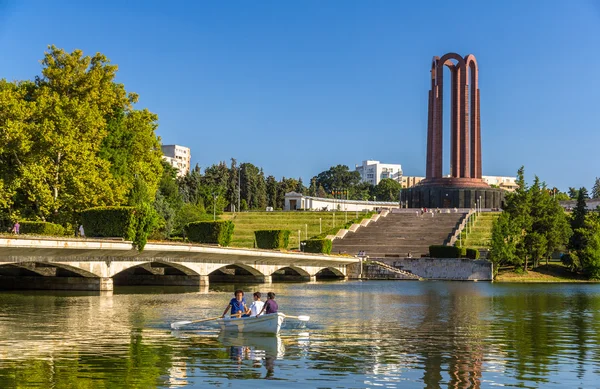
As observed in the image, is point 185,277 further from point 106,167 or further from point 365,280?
point 365,280

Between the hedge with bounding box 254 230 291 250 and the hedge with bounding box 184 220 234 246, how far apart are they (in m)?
12.0

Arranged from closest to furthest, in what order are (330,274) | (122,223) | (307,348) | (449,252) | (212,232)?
(307,348)
(122,223)
(212,232)
(449,252)
(330,274)

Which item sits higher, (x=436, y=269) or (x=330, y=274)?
(x=436, y=269)

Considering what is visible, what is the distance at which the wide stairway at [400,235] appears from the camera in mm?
83812

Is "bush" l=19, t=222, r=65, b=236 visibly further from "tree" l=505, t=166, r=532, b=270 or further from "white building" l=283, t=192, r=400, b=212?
"white building" l=283, t=192, r=400, b=212

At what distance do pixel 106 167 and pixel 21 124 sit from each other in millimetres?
7926

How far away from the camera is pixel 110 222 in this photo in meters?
47.3

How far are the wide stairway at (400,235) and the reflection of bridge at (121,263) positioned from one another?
18.0 meters

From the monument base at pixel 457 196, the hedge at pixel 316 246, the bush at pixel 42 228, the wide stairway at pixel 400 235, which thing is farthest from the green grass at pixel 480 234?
the bush at pixel 42 228

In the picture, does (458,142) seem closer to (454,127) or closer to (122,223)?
(454,127)

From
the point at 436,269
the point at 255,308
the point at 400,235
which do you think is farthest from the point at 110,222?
the point at 400,235

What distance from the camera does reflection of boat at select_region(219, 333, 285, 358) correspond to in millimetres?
20986

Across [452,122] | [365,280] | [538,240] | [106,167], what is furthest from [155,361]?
[452,122]

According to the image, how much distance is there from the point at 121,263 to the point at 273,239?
2611 cm
